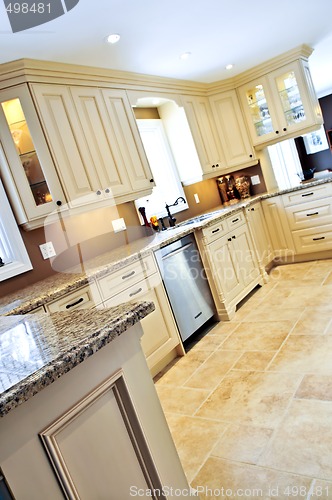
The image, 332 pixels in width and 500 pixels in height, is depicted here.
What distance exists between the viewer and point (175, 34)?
2.74 m

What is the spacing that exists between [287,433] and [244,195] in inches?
137

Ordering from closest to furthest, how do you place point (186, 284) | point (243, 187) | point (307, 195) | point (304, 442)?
point (304, 442) < point (186, 284) < point (307, 195) < point (243, 187)

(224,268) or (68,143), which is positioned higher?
(68,143)

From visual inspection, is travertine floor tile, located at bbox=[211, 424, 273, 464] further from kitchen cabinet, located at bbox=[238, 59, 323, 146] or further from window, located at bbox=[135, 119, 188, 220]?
kitchen cabinet, located at bbox=[238, 59, 323, 146]

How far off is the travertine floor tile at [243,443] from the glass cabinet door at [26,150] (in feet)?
6.04

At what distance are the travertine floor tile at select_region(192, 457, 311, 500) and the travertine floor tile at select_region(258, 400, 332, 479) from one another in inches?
1.8

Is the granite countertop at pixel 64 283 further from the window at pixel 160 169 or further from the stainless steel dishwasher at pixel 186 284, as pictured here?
the window at pixel 160 169

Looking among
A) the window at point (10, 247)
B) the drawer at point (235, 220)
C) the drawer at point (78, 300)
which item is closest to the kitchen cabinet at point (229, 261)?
the drawer at point (235, 220)

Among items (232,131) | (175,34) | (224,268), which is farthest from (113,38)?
(232,131)

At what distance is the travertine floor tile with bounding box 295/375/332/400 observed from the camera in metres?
1.82

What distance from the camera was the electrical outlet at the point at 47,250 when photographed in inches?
105

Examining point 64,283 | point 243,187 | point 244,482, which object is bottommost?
point 244,482

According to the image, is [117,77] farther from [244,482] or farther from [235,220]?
[244,482]

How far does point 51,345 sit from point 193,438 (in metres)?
1.28
